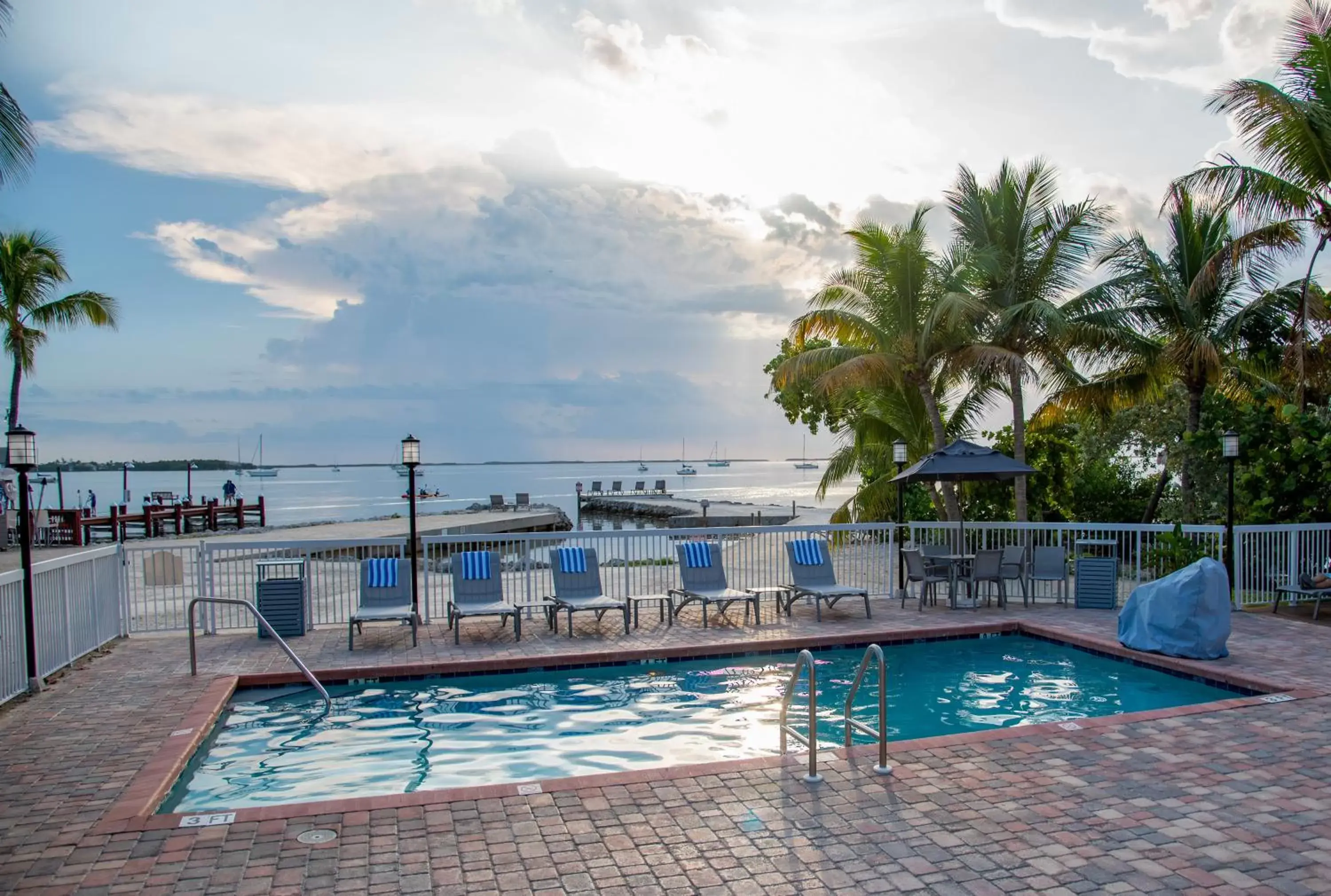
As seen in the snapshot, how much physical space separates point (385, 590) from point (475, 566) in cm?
110

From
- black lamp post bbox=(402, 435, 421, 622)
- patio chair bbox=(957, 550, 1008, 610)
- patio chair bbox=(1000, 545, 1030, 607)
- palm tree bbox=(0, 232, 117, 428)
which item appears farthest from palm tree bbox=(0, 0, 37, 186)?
palm tree bbox=(0, 232, 117, 428)

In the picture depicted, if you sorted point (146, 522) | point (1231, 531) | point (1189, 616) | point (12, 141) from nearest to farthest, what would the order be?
point (12, 141) → point (1189, 616) → point (1231, 531) → point (146, 522)

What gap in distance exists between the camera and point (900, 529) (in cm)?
1338

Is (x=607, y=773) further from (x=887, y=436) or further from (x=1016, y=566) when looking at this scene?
(x=887, y=436)

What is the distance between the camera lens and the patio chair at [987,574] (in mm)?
12031

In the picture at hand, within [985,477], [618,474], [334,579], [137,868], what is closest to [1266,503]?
[985,477]

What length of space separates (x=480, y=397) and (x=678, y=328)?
18.9 meters

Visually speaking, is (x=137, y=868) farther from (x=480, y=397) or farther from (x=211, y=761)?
(x=480, y=397)

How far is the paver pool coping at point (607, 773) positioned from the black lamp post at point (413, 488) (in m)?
1.79

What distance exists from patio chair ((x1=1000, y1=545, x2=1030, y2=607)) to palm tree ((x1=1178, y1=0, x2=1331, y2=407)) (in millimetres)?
5242

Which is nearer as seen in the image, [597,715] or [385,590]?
[597,715]

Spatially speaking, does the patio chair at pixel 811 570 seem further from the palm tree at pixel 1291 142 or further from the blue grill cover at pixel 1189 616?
the palm tree at pixel 1291 142

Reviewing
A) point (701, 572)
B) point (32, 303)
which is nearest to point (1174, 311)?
point (701, 572)

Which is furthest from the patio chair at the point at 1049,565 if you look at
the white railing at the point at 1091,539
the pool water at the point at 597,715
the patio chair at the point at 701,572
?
the patio chair at the point at 701,572
